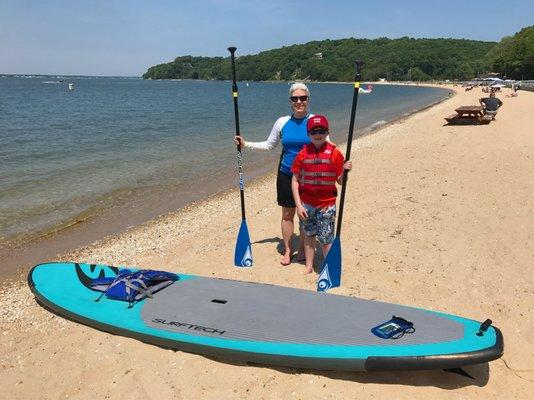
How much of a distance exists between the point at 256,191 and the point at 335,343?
813cm

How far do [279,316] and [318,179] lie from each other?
1.65 m

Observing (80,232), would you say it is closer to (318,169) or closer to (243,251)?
(243,251)

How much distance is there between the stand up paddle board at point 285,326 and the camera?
3.66m

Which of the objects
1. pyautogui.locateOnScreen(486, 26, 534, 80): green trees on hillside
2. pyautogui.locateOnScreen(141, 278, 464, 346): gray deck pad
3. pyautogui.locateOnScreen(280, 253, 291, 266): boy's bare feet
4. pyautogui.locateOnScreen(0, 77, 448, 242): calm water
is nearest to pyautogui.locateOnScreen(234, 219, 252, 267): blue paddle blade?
pyautogui.locateOnScreen(280, 253, 291, 266): boy's bare feet

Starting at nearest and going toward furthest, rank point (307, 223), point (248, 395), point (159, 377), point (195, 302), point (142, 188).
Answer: point (248, 395)
point (159, 377)
point (195, 302)
point (307, 223)
point (142, 188)

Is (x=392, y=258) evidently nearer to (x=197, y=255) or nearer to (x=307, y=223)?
(x=307, y=223)

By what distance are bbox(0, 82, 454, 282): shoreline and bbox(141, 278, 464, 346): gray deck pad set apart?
4.34 m

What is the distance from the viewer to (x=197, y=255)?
696cm

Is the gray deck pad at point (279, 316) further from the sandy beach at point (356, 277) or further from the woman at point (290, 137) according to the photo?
the woman at point (290, 137)

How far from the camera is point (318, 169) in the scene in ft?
16.0

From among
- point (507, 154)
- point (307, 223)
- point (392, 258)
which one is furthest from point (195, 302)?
point (507, 154)

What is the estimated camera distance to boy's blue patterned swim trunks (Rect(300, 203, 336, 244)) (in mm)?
5125

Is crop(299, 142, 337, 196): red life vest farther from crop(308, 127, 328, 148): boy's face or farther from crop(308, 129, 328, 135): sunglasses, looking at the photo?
crop(308, 129, 328, 135): sunglasses

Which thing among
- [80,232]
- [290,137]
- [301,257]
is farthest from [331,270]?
[80,232]
